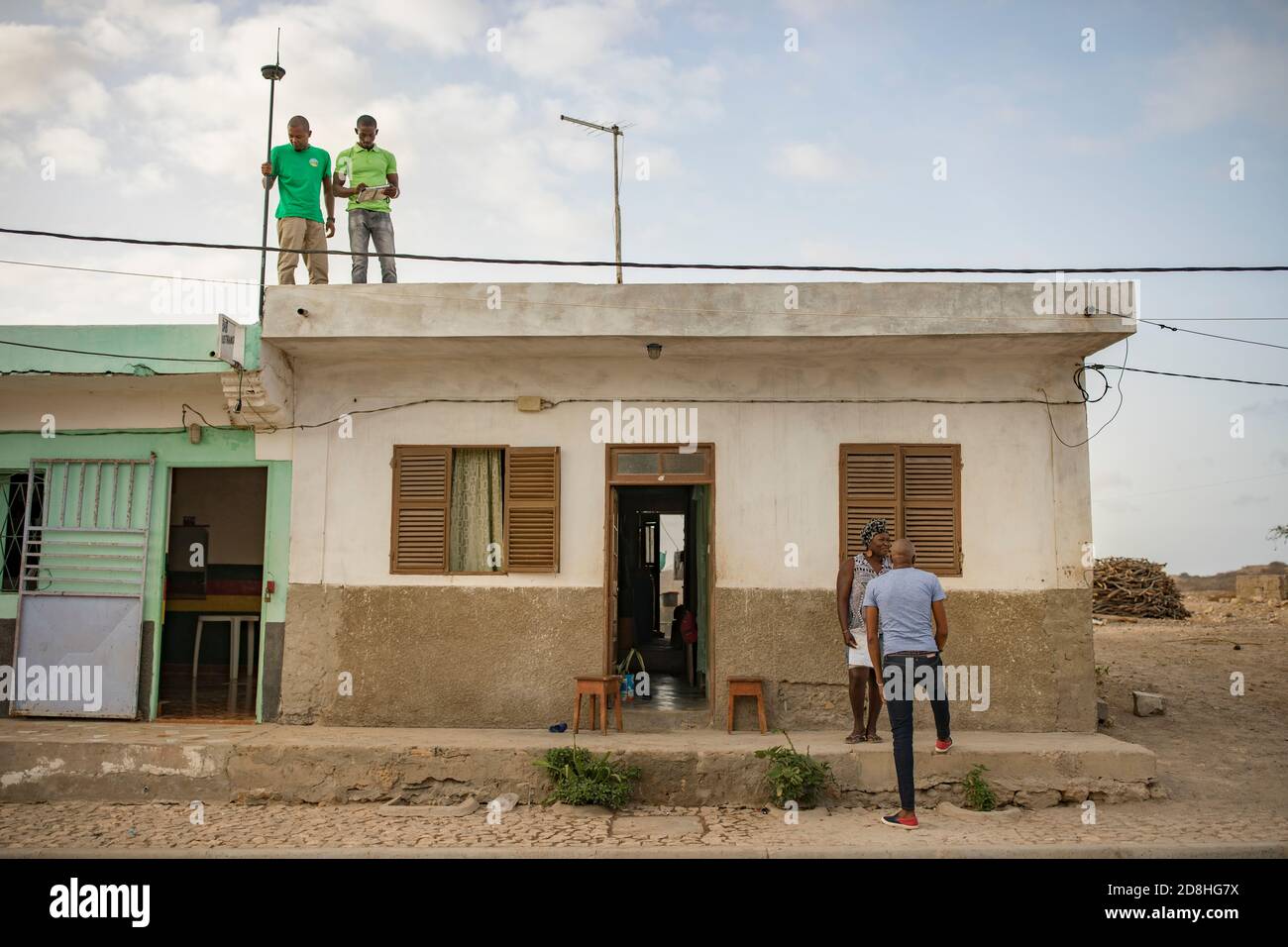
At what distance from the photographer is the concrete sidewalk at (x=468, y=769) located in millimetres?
7527

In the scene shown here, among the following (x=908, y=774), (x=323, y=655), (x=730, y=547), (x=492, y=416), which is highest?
(x=492, y=416)

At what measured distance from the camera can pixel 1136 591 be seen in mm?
23109

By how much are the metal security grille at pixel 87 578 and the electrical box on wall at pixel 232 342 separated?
1643 millimetres

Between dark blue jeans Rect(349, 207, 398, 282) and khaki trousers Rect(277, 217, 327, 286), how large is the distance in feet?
1.10

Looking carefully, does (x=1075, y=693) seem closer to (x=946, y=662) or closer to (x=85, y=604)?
(x=946, y=662)

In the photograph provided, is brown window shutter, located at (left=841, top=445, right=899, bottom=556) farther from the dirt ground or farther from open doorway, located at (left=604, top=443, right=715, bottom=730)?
the dirt ground

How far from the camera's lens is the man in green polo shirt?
9.53 metres

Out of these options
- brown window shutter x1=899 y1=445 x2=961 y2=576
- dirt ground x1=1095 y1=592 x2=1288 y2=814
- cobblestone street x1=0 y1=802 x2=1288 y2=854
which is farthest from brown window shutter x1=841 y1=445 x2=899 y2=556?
dirt ground x1=1095 y1=592 x2=1288 y2=814

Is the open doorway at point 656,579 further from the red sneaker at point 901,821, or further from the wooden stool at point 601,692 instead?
the red sneaker at point 901,821

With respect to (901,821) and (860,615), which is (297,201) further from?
(901,821)

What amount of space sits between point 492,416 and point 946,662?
4530 millimetres

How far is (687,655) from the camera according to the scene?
10.9m
